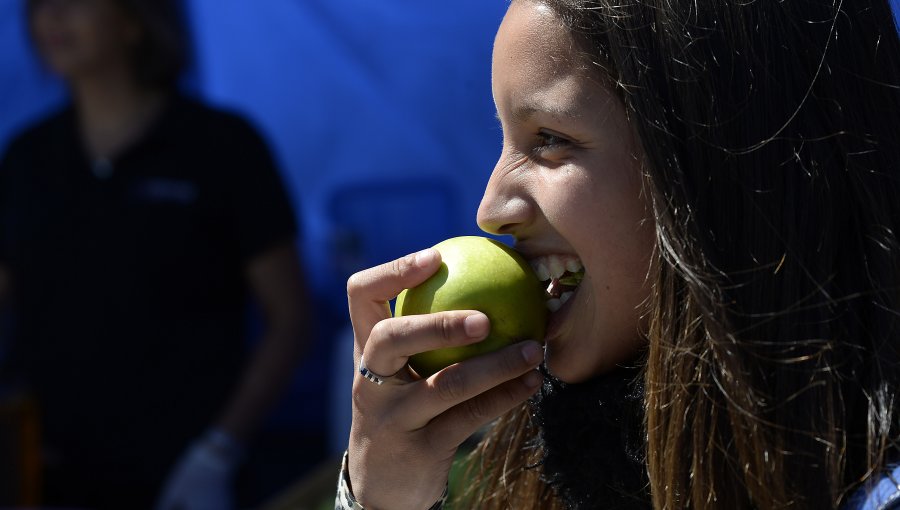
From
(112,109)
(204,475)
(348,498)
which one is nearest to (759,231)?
(348,498)

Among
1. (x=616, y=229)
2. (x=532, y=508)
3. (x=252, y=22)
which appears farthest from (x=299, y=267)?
(x=616, y=229)

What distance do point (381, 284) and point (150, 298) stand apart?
2047 mm

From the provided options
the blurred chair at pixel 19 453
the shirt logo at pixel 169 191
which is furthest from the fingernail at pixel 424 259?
the shirt logo at pixel 169 191

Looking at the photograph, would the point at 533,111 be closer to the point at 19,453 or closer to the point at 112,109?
the point at 19,453

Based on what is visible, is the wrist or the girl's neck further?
the girl's neck

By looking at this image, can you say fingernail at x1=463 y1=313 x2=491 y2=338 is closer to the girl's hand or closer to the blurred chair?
the girl's hand

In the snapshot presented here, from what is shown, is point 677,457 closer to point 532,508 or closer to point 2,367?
point 532,508

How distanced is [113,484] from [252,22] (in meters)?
1.87

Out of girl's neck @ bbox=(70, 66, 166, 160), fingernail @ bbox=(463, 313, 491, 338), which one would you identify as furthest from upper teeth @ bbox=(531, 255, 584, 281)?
girl's neck @ bbox=(70, 66, 166, 160)

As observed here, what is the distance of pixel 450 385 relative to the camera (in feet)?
3.80

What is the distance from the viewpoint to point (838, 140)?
1.04 metres

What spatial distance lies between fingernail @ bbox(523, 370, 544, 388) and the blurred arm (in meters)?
2.10

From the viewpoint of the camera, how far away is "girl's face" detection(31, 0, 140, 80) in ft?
11.3

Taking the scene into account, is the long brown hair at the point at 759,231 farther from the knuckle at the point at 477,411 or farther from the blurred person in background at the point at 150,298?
the blurred person in background at the point at 150,298
